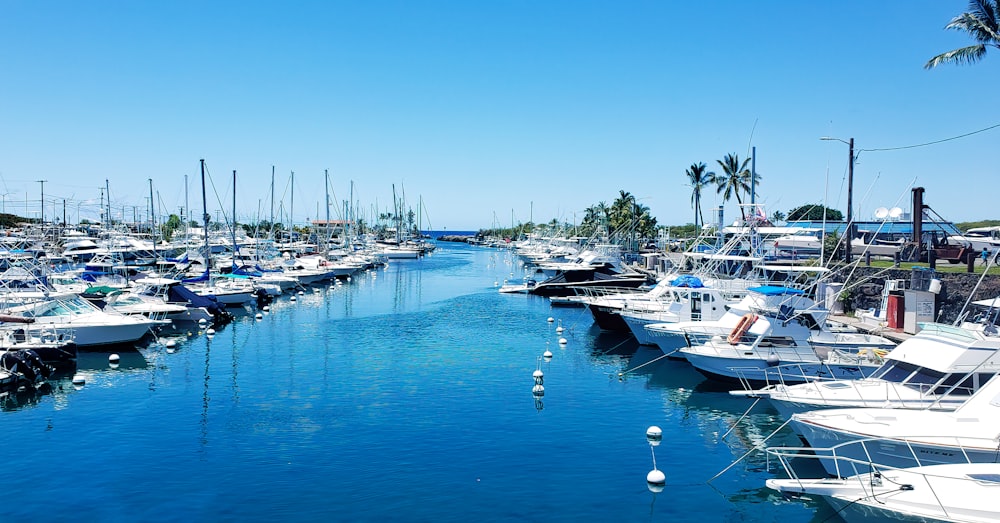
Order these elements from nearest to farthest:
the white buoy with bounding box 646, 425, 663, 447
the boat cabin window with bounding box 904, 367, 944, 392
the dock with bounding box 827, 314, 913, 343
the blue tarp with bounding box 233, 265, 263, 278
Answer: the boat cabin window with bounding box 904, 367, 944, 392, the white buoy with bounding box 646, 425, 663, 447, the dock with bounding box 827, 314, 913, 343, the blue tarp with bounding box 233, 265, 263, 278

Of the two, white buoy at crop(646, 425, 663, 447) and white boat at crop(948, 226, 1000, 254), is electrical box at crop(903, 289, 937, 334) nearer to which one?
white boat at crop(948, 226, 1000, 254)

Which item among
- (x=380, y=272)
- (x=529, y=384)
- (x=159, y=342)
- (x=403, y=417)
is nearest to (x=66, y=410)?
(x=403, y=417)

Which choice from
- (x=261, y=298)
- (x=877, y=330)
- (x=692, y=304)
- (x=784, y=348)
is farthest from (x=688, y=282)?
(x=261, y=298)

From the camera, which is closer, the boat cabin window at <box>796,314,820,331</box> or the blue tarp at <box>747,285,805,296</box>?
the boat cabin window at <box>796,314,820,331</box>

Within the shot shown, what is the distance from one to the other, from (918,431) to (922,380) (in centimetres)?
410

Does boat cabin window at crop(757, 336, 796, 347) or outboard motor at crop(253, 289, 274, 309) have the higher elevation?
boat cabin window at crop(757, 336, 796, 347)

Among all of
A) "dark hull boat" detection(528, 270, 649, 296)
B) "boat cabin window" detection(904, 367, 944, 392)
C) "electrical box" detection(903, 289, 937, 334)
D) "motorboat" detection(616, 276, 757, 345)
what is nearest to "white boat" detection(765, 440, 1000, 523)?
"boat cabin window" detection(904, 367, 944, 392)

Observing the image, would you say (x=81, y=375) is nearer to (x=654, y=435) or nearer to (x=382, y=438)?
(x=382, y=438)

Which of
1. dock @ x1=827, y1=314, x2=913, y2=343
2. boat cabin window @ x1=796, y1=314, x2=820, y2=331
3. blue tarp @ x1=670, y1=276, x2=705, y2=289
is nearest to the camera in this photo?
boat cabin window @ x1=796, y1=314, x2=820, y2=331

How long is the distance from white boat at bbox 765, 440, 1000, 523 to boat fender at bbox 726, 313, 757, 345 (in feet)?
54.5

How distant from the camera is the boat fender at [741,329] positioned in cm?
3428

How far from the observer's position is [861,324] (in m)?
43.8

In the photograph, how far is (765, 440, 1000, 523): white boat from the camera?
15547mm

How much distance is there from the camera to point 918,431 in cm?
1981
